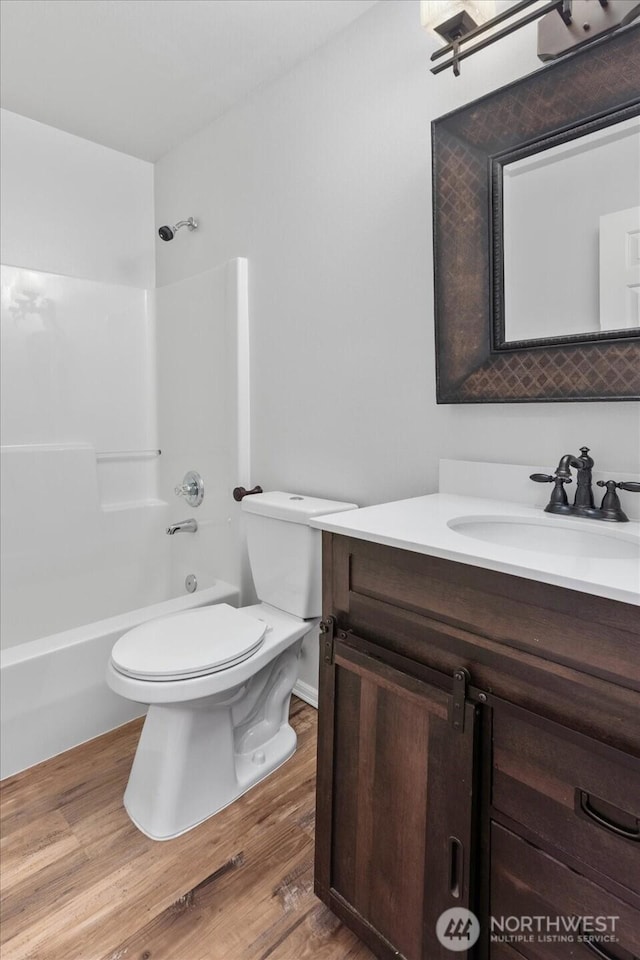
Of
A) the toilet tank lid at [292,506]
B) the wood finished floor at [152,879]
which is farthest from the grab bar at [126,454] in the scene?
the wood finished floor at [152,879]

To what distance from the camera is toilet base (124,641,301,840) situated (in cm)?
142

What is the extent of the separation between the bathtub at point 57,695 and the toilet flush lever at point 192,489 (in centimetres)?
60

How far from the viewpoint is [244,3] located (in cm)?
160

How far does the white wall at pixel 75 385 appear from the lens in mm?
2199

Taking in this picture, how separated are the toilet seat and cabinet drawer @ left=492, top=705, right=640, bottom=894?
2.60ft

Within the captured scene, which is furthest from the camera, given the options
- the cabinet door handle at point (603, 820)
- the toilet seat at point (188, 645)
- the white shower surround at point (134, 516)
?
the white shower surround at point (134, 516)

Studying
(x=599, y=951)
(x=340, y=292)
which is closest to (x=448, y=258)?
(x=340, y=292)

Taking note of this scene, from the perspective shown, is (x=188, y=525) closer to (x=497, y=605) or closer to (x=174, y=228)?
(x=174, y=228)

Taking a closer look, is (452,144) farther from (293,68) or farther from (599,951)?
(599,951)

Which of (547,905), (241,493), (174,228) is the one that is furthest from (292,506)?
(174,228)

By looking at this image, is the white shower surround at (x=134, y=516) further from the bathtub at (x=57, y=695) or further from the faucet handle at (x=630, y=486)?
the faucet handle at (x=630, y=486)

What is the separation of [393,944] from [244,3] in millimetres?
2461

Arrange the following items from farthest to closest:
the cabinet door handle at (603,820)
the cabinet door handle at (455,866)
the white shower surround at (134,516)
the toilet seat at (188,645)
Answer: the white shower surround at (134,516) < the toilet seat at (188,645) < the cabinet door handle at (455,866) < the cabinet door handle at (603,820)

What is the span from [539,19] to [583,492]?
1.11 m
